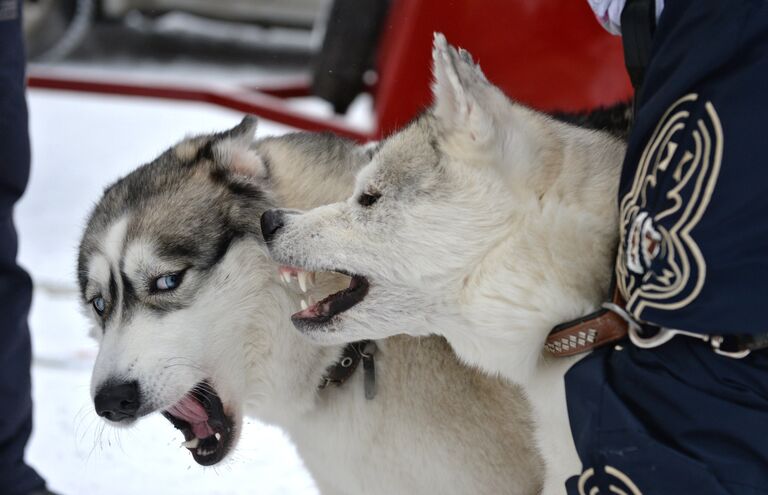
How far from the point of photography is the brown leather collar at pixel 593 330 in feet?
5.41

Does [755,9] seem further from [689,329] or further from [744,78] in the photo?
[689,329]

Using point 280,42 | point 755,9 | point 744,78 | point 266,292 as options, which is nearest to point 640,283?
point 744,78

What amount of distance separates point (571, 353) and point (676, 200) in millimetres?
396

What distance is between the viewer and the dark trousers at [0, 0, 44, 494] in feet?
8.20

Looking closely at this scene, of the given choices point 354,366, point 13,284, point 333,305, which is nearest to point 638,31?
point 333,305

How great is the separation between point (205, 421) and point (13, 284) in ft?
2.79

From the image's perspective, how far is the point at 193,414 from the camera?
7.11ft

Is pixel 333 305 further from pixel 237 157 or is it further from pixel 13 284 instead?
pixel 13 284

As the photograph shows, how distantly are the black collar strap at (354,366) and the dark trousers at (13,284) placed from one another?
100cm

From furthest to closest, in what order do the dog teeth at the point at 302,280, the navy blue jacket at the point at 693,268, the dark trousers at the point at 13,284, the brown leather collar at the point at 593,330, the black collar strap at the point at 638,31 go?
the dark trousers at the point at 13,284, the dog teeth at the point at 302,280, the black collar strap at the point at 638,31, the brown leather collar at the point at 593,330, the navy blue jacket at the point at 693,268

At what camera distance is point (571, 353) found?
173 cm

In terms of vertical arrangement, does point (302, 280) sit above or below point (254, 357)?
above

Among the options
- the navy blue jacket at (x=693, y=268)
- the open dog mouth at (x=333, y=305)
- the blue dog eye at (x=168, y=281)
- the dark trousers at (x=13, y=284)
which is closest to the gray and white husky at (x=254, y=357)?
the blue dog eye at (x=168, y=281)

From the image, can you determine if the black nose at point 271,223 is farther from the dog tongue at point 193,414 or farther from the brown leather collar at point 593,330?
the brown leather collar at point 593,330
